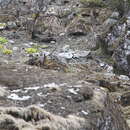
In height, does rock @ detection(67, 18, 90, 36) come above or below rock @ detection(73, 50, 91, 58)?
above

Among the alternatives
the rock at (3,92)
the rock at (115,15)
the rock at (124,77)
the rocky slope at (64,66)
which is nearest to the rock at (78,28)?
the rocky slope at (64,66)

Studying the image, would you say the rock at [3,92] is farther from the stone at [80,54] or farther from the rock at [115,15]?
the rock at [115,15]

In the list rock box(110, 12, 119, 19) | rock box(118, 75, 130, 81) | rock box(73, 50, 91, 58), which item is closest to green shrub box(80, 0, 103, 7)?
rock box(110, 12, 119, 19)

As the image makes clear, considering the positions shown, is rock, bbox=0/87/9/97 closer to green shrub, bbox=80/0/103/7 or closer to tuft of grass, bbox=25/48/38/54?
tuft of grass, bbox=25/48/38/54

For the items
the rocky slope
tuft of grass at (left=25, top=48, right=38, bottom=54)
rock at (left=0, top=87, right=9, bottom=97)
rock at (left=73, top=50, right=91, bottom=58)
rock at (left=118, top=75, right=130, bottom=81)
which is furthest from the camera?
tuft of grass at (left=25, top=48, right=38, bottom=54)

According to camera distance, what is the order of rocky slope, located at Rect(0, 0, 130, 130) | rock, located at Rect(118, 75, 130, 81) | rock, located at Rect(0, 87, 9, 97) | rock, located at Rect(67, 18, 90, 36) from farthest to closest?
rock, located at Rect(67, 18, 90, 36) < rock, located at Rect(118, 75, 130, 81) < rock, located at Rect(0, 87, 9, 97) < rocky slope, located at Rect(0, 0, 130, 130)

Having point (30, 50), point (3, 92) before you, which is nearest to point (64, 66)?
point (30, 50)

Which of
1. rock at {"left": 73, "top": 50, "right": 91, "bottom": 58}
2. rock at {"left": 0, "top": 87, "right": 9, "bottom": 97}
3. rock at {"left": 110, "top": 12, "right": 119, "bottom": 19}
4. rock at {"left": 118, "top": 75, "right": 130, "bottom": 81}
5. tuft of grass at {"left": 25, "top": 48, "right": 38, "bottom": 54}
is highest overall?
rock at {"left": 0, "top": 87, "right": 9, "bottom": 97}

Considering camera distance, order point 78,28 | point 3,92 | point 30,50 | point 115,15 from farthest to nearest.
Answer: point 115,15 < point 78,28 < point 30,50 < point 3,92

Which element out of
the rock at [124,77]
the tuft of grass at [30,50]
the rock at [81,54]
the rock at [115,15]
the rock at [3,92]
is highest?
the rock at [3,92]

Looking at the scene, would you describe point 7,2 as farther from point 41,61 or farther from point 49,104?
point 49,104

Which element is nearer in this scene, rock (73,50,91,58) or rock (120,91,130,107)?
rock (120,91,130,107)

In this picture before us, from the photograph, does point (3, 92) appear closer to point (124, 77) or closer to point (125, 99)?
point (125, 99)

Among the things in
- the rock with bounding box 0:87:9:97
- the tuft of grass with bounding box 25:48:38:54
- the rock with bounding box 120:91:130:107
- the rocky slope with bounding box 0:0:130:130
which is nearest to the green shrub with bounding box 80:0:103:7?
the rocky slope with bounding box 0:0:130:130
